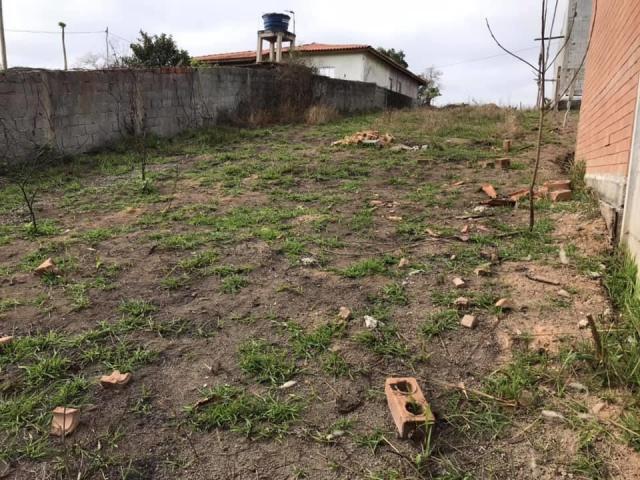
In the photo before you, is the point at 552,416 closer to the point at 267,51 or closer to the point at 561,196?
the point at 561,196

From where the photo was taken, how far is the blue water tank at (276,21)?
14.6 m

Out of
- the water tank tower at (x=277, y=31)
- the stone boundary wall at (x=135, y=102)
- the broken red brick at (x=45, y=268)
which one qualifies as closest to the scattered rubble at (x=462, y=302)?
the broken red brick at (x=45, y=268)

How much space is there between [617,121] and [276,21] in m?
13.3

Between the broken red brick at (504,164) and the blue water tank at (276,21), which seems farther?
the blue water tank at (276,21)

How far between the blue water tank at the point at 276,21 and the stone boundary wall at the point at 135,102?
2.98m

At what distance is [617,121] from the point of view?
343cm

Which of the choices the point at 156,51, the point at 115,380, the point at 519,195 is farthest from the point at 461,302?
the point at 156,51

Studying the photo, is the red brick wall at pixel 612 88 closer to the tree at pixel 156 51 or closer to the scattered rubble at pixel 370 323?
the scattered rubble at pixel 370 323

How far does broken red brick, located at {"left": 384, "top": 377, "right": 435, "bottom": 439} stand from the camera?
1668 mm

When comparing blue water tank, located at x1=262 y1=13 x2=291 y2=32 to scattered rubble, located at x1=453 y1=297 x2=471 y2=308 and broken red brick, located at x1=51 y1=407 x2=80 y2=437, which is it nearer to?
scattered rubble, located at x1=453 y1=297 x2=471 y2=308

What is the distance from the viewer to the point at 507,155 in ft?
23.7

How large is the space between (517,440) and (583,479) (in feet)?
0.75

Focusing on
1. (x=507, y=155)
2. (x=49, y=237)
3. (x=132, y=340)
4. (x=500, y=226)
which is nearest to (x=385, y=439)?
(x=132, y=340)

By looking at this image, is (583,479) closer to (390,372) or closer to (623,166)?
(390,372)
